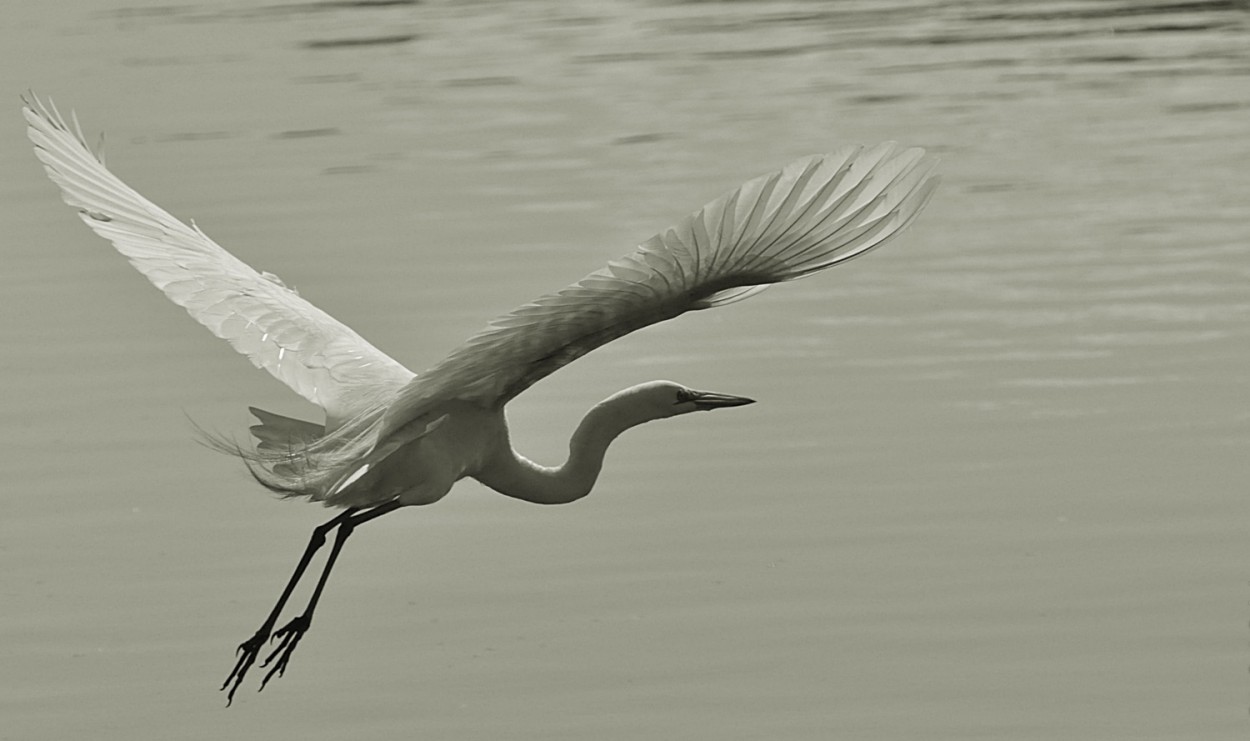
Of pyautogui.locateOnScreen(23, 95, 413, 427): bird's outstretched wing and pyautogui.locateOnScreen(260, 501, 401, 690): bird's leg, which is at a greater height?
pyautogui.locateOnScreen(23, 95, 413, 427): bird's outstretched wing

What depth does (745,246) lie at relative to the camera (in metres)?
5.56

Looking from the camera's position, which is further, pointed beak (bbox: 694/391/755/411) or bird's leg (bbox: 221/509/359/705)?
pointed beak (bbox: 694/391/755/411)

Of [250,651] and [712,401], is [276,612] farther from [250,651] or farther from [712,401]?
[712,401]

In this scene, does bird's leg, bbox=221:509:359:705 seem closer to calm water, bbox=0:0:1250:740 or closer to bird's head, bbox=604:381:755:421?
calm water, bbox=0:0:1250:740

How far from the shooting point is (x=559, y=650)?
810cm

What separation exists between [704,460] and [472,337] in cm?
426

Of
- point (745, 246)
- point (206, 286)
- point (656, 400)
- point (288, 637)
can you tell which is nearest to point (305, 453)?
point (288, 637)

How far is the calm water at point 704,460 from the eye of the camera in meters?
7.79

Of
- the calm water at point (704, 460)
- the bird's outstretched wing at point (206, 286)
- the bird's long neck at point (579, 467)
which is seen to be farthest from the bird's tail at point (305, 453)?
the calm water at point (704, 460)

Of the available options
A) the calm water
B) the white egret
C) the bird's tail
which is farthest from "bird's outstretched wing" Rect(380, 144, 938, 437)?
the calm water

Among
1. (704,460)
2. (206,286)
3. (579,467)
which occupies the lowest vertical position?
(704,460)

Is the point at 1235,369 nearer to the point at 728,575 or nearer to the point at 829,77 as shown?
the point at 728,575

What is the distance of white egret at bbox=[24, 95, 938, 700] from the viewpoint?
213 inches

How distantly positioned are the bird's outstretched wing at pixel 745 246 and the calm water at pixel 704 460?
211cm
